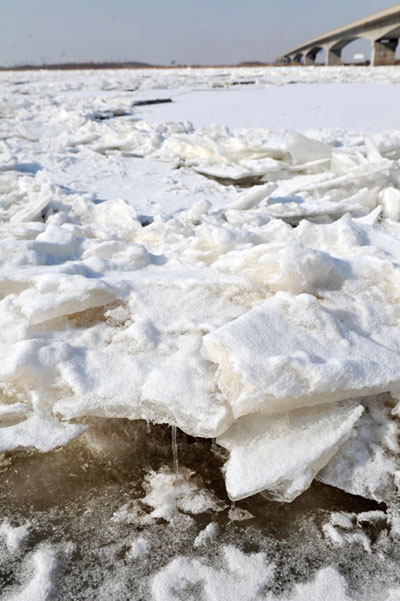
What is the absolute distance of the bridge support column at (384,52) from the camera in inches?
1210

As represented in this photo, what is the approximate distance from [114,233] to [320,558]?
2.24 m

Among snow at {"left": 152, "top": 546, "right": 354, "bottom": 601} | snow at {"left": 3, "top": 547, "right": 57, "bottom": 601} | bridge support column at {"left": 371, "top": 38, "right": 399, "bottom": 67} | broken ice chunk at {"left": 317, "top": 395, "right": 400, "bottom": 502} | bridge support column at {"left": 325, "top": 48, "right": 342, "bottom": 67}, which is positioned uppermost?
bridge support column at {"left": 325, "top": 48, "right": 342, "bottom": 67}

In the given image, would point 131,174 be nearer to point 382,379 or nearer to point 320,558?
point 382,379

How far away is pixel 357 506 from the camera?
4.14 ft

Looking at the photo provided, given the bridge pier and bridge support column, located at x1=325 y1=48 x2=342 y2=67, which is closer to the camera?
bridge support column, located at x1=325 y1=48 x2=342 y2=67

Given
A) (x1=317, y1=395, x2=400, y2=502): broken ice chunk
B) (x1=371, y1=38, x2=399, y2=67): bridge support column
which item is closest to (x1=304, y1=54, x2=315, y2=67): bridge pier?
(x1=371, y1=38, x2=399, y2=67): bridge support column

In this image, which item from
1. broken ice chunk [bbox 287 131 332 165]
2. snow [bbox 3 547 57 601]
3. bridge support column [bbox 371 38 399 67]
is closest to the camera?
snow [bbox 3 547 57 601]

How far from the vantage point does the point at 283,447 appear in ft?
4.18

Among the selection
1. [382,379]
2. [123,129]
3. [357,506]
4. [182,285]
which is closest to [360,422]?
[382,379]

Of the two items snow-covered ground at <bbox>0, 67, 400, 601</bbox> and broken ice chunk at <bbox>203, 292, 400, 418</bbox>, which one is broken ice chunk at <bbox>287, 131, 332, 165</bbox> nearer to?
snow-covered ground at <bbox>0, 67, 400, 601</bbox>

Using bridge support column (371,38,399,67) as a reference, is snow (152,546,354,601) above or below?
below

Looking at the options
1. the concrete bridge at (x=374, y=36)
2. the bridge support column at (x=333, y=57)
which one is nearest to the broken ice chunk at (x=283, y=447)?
the concrete bridge at (x=374, y=36)

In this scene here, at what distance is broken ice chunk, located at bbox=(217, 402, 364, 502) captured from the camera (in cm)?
121

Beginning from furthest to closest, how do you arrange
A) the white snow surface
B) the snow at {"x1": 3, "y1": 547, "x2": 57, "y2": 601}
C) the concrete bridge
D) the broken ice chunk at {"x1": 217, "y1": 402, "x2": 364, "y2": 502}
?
the concrete bridge
the white snow surface
the broken ice chunk at {"x1": 217, "y1": 402, "x2": 364, "y2": 502}
the snow at {"x1": 3, "y1": 547, "x2": 57, "y2": 601}
